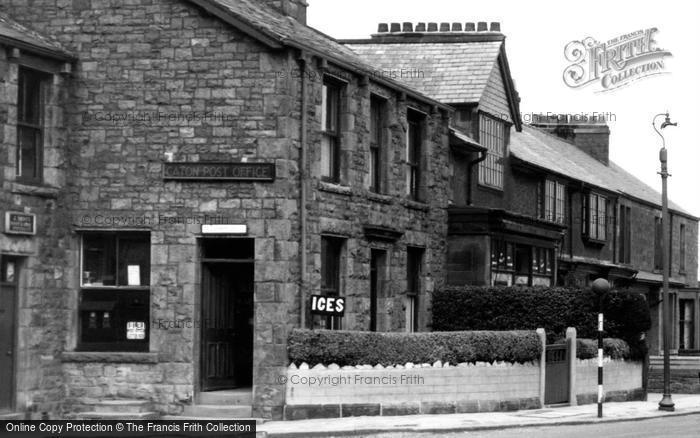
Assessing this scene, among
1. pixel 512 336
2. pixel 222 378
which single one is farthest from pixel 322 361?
pixel 512 336

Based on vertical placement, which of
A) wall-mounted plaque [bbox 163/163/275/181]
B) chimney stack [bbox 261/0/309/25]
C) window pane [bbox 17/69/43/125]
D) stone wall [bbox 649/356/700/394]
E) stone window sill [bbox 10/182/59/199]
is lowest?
stone wall [bbox 649/356/700/394]

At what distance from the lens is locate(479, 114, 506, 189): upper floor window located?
3731cm

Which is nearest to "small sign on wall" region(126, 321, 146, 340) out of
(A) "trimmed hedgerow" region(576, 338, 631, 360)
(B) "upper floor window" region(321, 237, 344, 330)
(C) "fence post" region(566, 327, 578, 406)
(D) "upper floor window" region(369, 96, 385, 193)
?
(B) "upper floor window" region(321, 237, 344, 330)

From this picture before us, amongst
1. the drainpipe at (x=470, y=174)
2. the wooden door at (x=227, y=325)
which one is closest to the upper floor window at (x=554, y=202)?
the drainpipe at (x=470, y=174)

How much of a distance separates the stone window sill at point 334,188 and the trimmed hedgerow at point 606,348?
6.81 m

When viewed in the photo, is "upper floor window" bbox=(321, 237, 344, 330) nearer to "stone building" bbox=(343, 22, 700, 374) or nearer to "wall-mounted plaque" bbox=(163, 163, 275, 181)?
"wall-mounted plaque" bbox=(163, 163, 275, 181)

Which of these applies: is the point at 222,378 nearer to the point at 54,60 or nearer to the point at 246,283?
the point at 246,283

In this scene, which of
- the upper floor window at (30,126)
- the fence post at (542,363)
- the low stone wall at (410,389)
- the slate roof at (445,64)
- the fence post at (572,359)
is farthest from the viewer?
the slate roof at (445,64)

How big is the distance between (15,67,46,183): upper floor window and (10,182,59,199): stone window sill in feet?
0.71

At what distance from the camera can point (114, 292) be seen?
83.5 ft

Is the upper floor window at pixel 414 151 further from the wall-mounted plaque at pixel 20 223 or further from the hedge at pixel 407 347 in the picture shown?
the wall-mounted plaque at pixel 20 223

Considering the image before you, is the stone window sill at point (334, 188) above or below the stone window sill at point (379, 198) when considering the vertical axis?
above

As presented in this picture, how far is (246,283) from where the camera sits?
2609cm

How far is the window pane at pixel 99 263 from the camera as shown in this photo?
1005 inches
